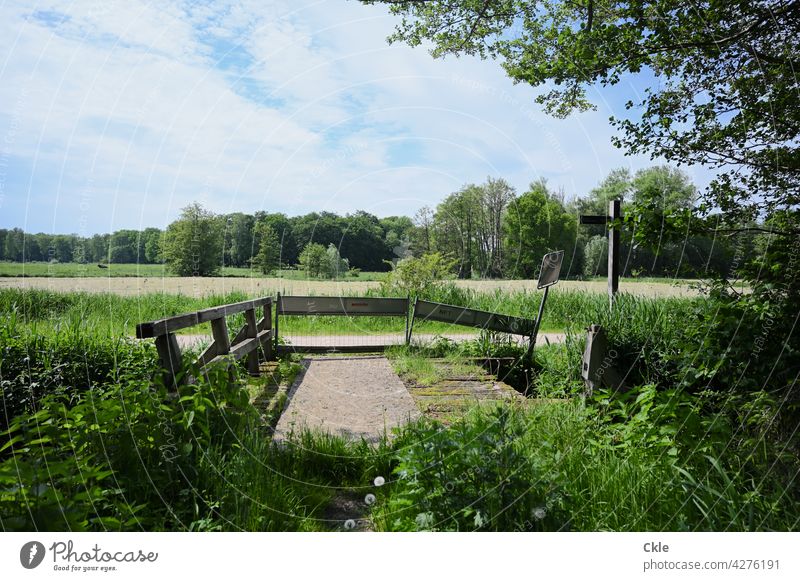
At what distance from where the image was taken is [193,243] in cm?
270

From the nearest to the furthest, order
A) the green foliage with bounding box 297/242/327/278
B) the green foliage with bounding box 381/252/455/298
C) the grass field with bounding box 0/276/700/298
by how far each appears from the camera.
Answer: the green foliage with bounding box 297/242/327/278
the green foliage with bounding box 381/252/455/298
the grass field with bounding box 0/276/700/298

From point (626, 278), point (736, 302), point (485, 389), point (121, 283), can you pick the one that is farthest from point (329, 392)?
point (121, 283)

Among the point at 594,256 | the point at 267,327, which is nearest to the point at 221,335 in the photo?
the point at 267,327

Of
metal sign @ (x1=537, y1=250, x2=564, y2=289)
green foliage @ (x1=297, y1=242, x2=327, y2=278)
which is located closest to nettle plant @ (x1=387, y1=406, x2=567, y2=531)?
green foliage @ (x1=297, y1=242, x2=327, y2=278)

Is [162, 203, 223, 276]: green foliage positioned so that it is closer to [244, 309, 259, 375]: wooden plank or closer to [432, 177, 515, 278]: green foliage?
[432, 177, 515, 278]: green foliage

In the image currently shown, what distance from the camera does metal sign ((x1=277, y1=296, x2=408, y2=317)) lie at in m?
4.97

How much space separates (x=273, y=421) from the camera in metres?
3.39

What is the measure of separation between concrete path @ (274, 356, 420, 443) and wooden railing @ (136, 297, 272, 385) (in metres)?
0.60

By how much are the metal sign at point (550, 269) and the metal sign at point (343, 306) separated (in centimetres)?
144

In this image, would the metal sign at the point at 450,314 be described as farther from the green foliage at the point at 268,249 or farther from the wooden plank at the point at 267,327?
the wooden plank at the point at 267,327

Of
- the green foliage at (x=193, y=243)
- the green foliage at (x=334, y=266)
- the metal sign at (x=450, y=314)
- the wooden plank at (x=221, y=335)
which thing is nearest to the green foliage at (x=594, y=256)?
the metal sign at (x=450, y=314)
